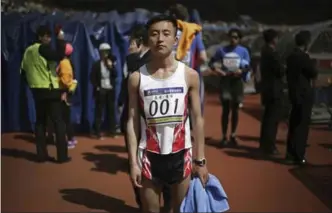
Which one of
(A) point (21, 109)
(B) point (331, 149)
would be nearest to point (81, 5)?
(B) point (331, 149)

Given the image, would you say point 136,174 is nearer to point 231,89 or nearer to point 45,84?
point 231,89

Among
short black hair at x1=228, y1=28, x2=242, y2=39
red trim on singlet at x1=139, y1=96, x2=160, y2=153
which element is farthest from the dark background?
red trim on singlet at x1=139, y1=96, x2=160, y2=153

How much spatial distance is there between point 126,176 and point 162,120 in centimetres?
108

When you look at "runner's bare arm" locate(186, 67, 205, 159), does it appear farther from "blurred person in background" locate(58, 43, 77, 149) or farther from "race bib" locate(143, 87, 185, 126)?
"blurred person in background" locate(58, 43, 77, 149)

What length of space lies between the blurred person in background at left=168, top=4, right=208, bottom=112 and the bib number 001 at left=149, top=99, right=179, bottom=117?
21 centimetres

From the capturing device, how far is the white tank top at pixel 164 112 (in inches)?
70.6

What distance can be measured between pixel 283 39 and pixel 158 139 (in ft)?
2.13

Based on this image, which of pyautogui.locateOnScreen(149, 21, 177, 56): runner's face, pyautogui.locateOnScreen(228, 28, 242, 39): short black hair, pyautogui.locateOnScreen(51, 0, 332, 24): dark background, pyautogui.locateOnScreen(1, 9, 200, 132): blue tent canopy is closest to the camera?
pyautogui.locateOnScreen(149, 21, 177, 56): runner's face

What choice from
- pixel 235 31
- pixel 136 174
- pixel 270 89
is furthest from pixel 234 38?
pixel 136 174

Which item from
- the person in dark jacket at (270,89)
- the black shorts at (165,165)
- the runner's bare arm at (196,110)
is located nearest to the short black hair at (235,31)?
the person in dark jacket at (270,89)

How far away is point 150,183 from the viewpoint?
190 centimetres

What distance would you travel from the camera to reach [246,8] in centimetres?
213

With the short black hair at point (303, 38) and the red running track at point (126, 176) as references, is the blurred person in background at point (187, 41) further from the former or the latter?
the red running track at point (126, 176)

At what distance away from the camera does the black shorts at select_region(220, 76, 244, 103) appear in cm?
245
